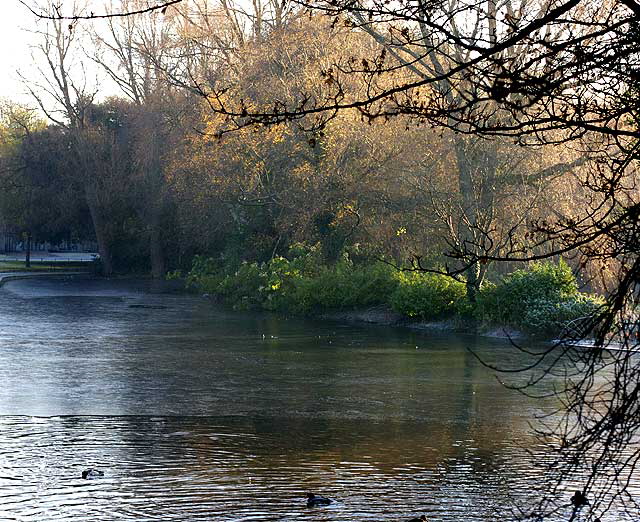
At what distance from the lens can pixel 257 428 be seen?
43.6 ft

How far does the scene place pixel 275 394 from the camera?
16.4m

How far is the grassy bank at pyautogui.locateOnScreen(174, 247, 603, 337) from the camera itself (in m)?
26.2

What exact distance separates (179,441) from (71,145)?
2093 inches

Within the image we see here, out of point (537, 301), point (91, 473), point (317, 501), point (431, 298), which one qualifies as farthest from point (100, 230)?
point (317, 501)

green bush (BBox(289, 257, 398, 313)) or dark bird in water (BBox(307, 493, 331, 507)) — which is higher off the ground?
green bush (BBox(289, 257, 398, 313))

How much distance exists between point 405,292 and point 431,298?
0.86 meters

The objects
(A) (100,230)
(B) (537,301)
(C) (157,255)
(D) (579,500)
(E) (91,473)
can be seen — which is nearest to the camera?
(D) (579,500)

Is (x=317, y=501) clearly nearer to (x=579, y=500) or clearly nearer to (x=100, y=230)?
(x=579, y=500)

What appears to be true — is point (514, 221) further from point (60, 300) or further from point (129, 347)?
point (60, 300)

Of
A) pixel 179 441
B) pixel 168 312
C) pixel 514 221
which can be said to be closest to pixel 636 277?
pixel 179 441

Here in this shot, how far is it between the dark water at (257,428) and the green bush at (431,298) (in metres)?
3.28

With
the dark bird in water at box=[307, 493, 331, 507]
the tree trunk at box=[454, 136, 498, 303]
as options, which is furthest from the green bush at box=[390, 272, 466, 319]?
the dark bird in water at box=[307, 493, 331, 507]

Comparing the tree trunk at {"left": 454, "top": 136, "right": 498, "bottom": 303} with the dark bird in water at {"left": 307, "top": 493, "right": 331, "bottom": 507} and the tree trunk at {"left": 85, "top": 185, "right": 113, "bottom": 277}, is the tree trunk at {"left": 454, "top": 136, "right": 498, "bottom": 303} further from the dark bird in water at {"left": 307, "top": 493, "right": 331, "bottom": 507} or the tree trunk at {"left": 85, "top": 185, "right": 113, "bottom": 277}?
the tree trunk at {"left": 85, "top": 185, "right": 113, "bottom": 277}

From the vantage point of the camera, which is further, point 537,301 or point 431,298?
point 431,298
